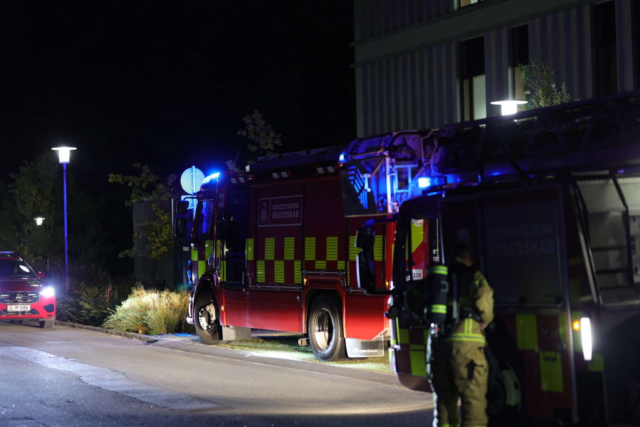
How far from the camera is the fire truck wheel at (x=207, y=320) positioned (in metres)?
18.4

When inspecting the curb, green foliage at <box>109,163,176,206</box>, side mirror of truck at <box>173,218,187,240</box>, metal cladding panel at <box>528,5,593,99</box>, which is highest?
metal cladding panel at <box>528,5,593,99</box>

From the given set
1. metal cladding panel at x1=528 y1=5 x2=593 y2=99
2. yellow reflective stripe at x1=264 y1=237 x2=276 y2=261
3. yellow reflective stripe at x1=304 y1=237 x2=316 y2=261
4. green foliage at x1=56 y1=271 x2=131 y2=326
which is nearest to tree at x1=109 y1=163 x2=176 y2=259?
green foliage at x1=56 y1=271 x2=131 y2=326

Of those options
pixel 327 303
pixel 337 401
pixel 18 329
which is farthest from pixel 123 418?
pixel 18 329

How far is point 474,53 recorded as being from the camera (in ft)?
80.9

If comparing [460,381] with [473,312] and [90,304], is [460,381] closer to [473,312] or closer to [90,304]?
[473,312]

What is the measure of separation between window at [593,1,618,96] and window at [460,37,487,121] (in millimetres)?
3440

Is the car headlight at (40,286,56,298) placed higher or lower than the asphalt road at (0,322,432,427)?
higher

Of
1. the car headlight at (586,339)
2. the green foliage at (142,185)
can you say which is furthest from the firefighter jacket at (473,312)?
the green foliage at (142,185)

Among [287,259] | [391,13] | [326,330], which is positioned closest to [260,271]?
[287,259]

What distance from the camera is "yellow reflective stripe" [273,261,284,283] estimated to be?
16062 mm

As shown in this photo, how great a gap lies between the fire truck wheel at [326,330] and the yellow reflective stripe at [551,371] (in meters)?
6.46

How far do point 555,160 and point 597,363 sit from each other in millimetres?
2043

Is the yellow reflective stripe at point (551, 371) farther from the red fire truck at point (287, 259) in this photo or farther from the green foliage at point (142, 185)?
the green foliage at point (142, 185)

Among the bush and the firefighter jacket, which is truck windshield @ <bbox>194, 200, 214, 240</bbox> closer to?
the bush
